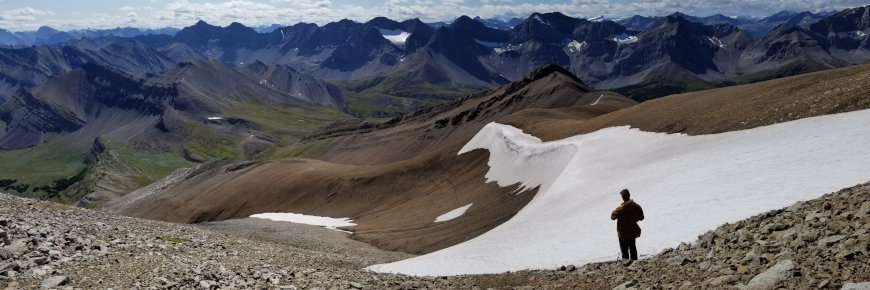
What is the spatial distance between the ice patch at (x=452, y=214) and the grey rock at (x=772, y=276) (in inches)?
1764

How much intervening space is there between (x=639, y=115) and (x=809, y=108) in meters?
25.0

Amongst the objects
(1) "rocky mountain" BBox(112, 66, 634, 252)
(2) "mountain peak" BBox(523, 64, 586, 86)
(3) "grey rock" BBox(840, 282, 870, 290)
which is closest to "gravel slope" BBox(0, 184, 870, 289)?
(3) "grey rock" BBox(840, 282, 870, 290)

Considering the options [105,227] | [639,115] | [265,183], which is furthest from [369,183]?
[105,227]

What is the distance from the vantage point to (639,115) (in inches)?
2532

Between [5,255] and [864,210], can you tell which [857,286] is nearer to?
[864,210]

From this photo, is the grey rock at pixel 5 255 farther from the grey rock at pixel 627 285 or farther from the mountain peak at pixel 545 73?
the mountain peak at pixel 545 73

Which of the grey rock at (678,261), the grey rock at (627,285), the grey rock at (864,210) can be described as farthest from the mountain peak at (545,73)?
the grey rock at (864,210)

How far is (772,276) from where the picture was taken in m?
14.5

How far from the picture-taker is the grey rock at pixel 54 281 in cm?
1909

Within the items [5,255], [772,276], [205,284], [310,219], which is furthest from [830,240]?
[310,219]

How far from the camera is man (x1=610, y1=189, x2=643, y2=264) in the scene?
22047 mm

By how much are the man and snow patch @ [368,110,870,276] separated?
2.74ft

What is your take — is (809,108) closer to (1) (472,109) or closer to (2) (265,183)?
(2) (265,183)

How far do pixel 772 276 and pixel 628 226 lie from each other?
7.59 m
